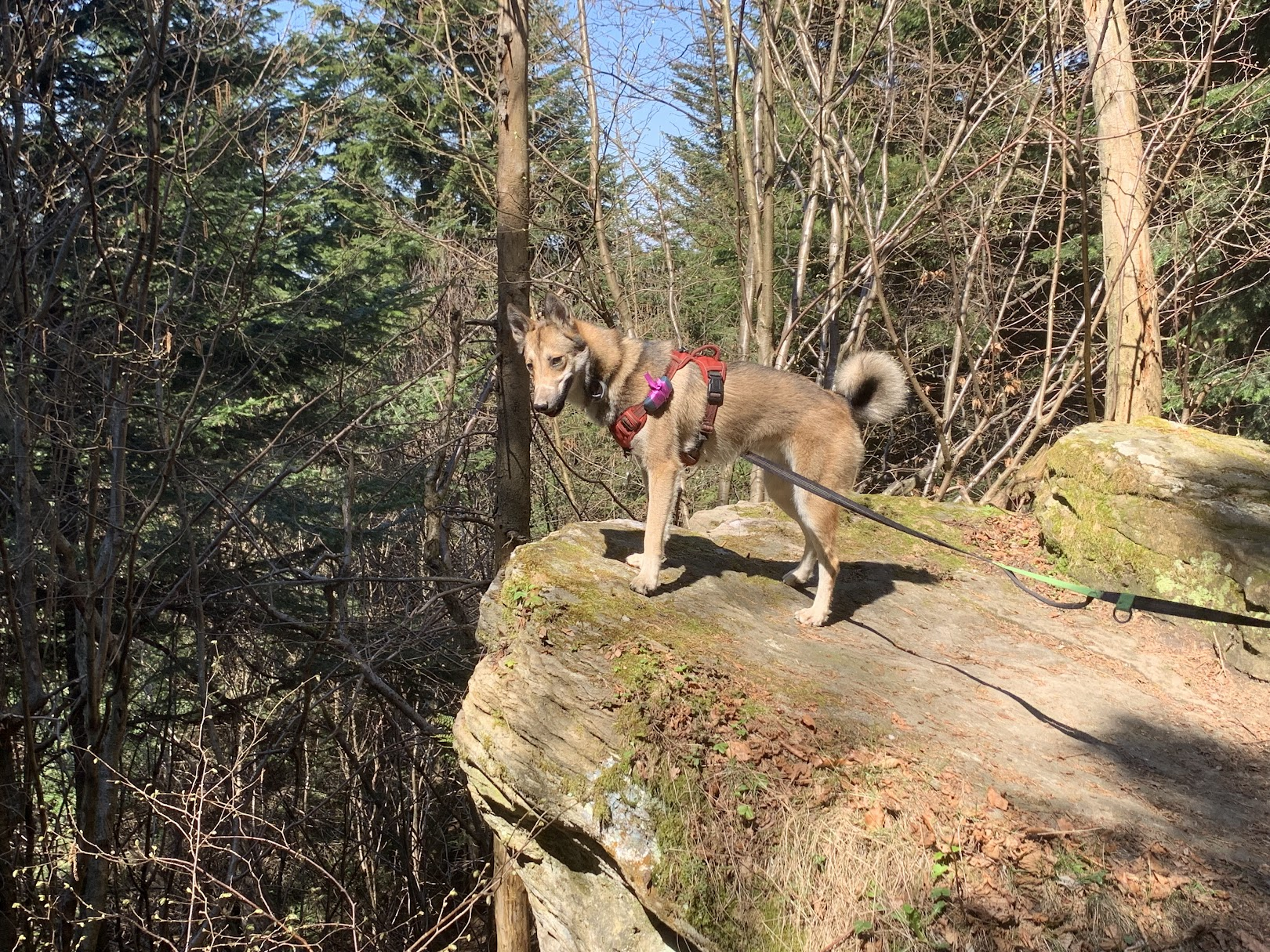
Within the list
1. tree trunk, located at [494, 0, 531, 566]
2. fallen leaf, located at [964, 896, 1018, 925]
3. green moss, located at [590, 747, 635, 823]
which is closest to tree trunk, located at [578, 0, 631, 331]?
tree trunk, located at [494, 0, 531, 566]

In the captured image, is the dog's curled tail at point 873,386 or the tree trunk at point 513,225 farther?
the tree trunk at point 513,225

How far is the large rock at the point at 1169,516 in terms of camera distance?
6.41m

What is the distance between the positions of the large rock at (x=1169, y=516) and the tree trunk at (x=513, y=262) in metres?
5.32

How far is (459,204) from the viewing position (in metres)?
18.3

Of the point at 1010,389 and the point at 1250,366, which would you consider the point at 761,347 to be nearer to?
the point at 1010,389

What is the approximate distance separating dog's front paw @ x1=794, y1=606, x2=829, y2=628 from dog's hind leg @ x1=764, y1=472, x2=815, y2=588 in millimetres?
535

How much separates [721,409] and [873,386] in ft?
4.20

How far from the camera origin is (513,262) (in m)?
7.18

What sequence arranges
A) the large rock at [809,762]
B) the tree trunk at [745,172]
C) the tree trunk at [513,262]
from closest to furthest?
1. the large rock at [809,762]
2. the tree trunk at [513,262]
3. the tree trunk at [745,172]

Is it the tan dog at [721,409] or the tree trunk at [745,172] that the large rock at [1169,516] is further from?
the tree trunk at [745,172]

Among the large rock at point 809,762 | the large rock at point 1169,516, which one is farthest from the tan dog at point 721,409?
the large rock at point 1169,516

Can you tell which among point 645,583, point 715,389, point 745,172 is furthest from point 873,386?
point 745,172

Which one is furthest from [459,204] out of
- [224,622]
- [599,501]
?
[224,622]

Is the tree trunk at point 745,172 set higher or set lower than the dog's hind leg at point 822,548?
higher
